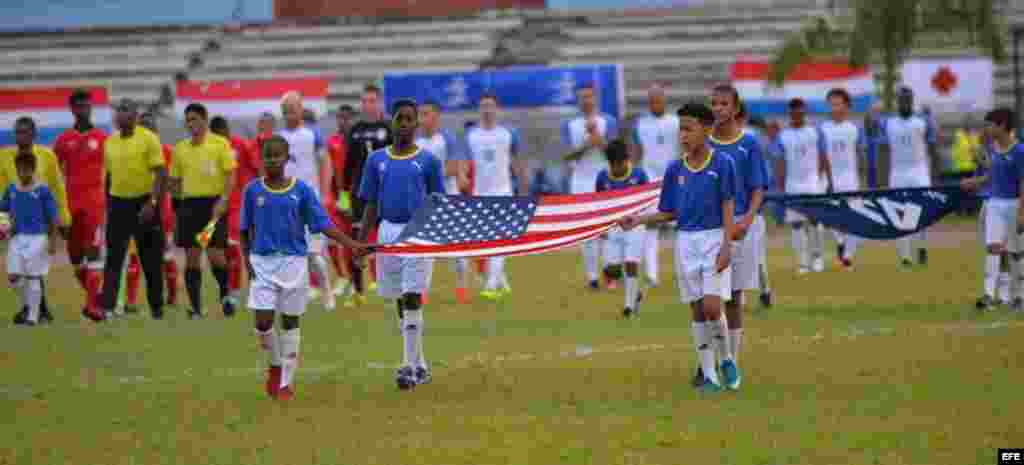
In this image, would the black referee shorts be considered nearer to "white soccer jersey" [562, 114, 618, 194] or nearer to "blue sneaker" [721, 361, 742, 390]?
"white soccer jersey" [562, 114, 618, 194]

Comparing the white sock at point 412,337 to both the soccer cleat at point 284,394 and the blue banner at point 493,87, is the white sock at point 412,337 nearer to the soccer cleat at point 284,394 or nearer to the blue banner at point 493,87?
the soccer cleat at point 284,394

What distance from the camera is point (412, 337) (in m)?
13.0

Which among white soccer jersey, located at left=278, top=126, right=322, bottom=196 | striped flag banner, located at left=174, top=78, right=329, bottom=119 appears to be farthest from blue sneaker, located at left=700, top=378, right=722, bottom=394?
striped flag banner, located at left=174, top=78, right=329, bottom=119

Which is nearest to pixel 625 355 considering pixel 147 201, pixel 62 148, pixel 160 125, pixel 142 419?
pixel 142 419

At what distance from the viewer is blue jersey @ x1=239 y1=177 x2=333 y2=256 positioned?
12.5 m

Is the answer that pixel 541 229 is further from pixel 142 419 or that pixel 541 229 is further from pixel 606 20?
pixel 606 20

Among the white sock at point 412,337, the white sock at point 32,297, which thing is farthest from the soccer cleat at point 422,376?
the white sock at point 32,297

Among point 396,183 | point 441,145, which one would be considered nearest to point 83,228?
point 441,145

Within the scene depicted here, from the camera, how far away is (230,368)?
14273 mm

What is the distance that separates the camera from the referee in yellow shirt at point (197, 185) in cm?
1891

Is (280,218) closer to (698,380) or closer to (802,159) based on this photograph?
(698,380)

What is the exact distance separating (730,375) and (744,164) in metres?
1.55

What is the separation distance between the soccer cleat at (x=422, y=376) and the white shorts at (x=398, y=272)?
571mm

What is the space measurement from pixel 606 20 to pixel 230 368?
1433 inches
